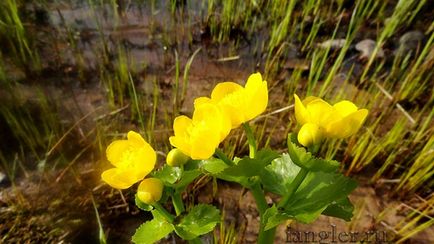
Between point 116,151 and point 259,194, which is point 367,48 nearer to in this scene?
point 259,194

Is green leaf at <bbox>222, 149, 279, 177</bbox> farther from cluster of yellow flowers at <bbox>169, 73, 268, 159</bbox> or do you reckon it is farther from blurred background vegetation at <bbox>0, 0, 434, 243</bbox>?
blurred background vegetation at <bbox>0, 0, 434, 243</bbox>

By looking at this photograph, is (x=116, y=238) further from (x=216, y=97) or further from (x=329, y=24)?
(x=329, y=24)

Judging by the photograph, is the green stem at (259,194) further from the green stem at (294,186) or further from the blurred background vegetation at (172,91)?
the blurred background vegetation at (172,91)

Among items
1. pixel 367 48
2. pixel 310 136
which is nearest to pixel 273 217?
pixel 310 136

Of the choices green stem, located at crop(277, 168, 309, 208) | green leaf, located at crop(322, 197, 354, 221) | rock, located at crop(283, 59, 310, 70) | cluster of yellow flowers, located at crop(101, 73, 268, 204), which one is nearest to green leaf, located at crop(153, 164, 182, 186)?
cluster of yellow flowers, located at crop(101, 73, 268, 204)

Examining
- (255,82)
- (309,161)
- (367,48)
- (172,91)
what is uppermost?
(255,82)

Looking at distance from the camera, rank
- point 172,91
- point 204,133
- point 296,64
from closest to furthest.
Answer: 1. point 204,133
2. point 172,91
3. point 296,64

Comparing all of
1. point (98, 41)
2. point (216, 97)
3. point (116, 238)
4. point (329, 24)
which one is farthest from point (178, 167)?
point (329, 24)
